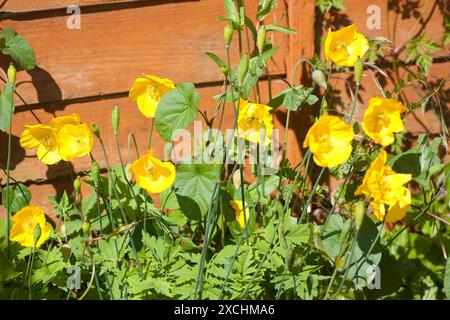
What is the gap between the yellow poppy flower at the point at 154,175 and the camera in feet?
5.61

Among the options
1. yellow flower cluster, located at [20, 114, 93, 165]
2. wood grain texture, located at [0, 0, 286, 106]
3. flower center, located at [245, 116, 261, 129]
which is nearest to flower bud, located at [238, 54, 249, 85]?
flower center, located at [245, 116, 261, 129]

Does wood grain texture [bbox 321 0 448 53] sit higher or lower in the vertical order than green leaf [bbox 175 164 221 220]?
higher

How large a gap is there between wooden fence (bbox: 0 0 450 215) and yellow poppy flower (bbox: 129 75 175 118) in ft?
1.35

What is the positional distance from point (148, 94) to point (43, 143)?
1.10 feet

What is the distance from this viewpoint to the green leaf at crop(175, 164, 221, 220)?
1838mm

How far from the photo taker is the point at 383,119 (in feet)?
5.12

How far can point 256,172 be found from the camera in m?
2.09

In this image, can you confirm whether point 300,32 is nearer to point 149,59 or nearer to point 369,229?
point 149,59

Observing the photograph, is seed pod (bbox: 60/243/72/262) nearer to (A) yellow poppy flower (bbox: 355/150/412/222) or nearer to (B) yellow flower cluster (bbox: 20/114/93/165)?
(B) yellow flower cluster (bbox: 20/114/93/165)

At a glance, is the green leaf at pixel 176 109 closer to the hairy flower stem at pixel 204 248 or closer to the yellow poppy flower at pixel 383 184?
the hairy flower stem at pixel 204 248
